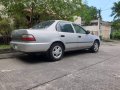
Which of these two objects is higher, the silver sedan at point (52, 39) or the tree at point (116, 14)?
the tree at point (116, 14)

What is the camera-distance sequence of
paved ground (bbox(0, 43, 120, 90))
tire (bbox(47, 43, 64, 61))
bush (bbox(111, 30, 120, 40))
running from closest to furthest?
paved ground (bbox(0, 43, 120, 90)) < tire (bbox(47, 43, 64, 61)) < bush (bbox(111, 30, 120, 40))

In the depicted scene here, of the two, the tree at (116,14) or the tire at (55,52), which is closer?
the tire at (55,52)

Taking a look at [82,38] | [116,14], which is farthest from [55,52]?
[116,14]

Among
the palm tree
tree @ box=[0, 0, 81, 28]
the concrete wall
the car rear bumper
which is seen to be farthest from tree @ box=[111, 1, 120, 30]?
the car rear bumper

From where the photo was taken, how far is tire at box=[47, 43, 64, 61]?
270 inches

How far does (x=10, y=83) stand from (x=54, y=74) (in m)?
1.30

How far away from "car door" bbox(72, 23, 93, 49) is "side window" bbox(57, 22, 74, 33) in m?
0.33

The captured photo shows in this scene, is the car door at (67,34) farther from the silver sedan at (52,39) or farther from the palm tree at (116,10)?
the palm tree at (116,10)

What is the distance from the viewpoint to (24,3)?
10859 millimetres

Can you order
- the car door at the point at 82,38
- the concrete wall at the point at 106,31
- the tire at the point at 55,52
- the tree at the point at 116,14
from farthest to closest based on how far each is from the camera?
1. the tree at the point at 116,14
2. the concrete wall at the point at 106,31
3. the car door at the point at 82,38
4. the tire at the point at 55,52

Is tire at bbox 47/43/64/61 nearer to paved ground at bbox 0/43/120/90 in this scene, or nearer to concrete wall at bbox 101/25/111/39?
paved ground at bbox 0/43/120/90

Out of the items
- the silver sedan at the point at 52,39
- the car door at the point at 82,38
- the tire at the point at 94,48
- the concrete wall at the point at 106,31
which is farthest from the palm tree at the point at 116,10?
the silver sedan at the point at 52,39

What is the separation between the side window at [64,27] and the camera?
24.5ft

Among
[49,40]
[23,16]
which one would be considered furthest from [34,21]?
[49,40]
